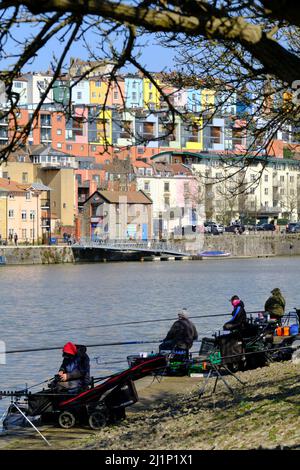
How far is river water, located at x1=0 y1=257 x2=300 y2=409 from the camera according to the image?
91.9ft

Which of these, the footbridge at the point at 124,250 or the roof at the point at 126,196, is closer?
the footbridge at the point at 124,250

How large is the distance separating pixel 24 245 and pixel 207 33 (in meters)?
90.4

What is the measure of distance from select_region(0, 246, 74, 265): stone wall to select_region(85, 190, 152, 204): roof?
15.5 m

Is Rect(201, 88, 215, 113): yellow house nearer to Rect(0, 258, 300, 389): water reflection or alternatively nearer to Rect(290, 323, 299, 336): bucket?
Rect(290, 323, 299, 336): bucket

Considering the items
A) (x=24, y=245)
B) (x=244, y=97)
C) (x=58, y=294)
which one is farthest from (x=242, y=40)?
(x=24, y=245)

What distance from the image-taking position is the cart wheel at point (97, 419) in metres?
15.3

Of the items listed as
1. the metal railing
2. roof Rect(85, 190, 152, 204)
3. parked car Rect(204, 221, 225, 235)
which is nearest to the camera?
the metal railing

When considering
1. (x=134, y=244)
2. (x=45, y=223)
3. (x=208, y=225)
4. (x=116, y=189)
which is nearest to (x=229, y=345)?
(x=134, y=244)

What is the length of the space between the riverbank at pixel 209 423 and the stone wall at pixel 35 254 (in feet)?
256

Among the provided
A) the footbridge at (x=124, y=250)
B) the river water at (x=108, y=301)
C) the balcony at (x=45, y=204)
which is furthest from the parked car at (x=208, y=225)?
the balcony at (x=45, y=204)

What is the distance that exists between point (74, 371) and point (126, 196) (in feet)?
323

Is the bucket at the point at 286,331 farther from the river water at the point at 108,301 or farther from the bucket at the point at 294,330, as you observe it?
the river water at the point at 108,301

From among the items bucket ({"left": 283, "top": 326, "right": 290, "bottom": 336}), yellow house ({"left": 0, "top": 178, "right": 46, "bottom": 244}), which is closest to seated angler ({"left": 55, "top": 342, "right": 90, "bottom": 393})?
bucket ({"left": 283, "top": 326, "right": 290, "bottom": 336})

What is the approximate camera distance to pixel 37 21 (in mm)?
9234
